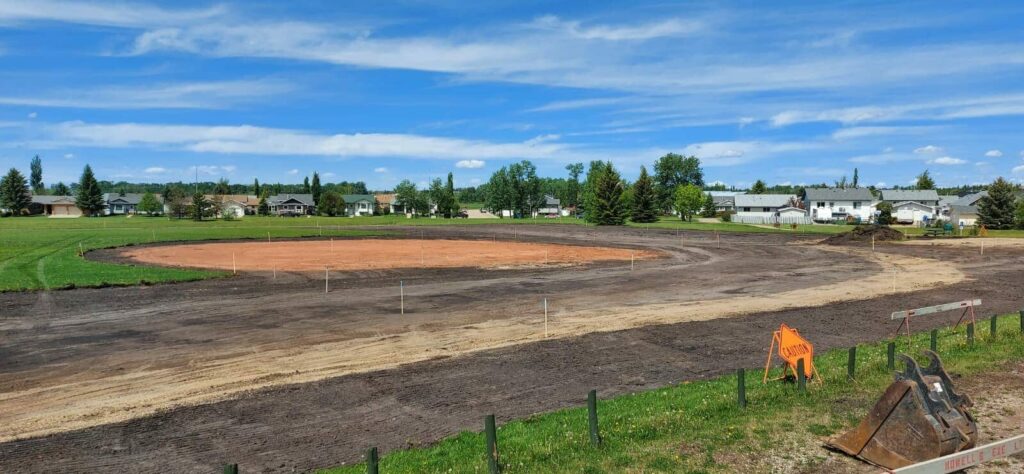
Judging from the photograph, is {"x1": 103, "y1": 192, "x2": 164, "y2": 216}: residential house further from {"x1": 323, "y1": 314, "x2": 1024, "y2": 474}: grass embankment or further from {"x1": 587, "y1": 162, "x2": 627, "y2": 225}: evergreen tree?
{"x1": 323, "y1": 314, "x2": 1024, "y2": 474}: grass embankment

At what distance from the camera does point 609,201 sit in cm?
10419

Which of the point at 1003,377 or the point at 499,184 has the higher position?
the point at 499,184

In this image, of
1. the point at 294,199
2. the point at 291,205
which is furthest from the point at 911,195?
the point at 291,205

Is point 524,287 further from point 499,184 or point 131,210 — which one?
point 131,210

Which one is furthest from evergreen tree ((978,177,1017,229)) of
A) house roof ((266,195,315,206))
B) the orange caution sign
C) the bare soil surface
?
house roof ((266,195,315,206))

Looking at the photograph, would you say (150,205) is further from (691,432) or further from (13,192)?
(691,432)

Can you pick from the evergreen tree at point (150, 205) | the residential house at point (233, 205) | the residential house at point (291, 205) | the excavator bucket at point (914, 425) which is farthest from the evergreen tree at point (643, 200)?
the evergreen tree at point (150, 205)

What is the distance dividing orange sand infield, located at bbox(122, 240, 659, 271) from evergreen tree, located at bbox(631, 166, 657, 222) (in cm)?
5236

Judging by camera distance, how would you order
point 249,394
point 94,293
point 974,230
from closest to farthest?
point 249,394 → point 94,293 → point 974,230

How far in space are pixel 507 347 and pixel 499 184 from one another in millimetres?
141080

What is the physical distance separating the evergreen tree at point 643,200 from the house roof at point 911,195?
6458 centimetres

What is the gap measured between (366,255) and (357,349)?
106ft

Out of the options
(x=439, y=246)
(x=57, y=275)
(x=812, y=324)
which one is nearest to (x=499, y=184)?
(x=439, y=246)

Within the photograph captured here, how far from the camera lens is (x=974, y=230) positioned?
234 feet
